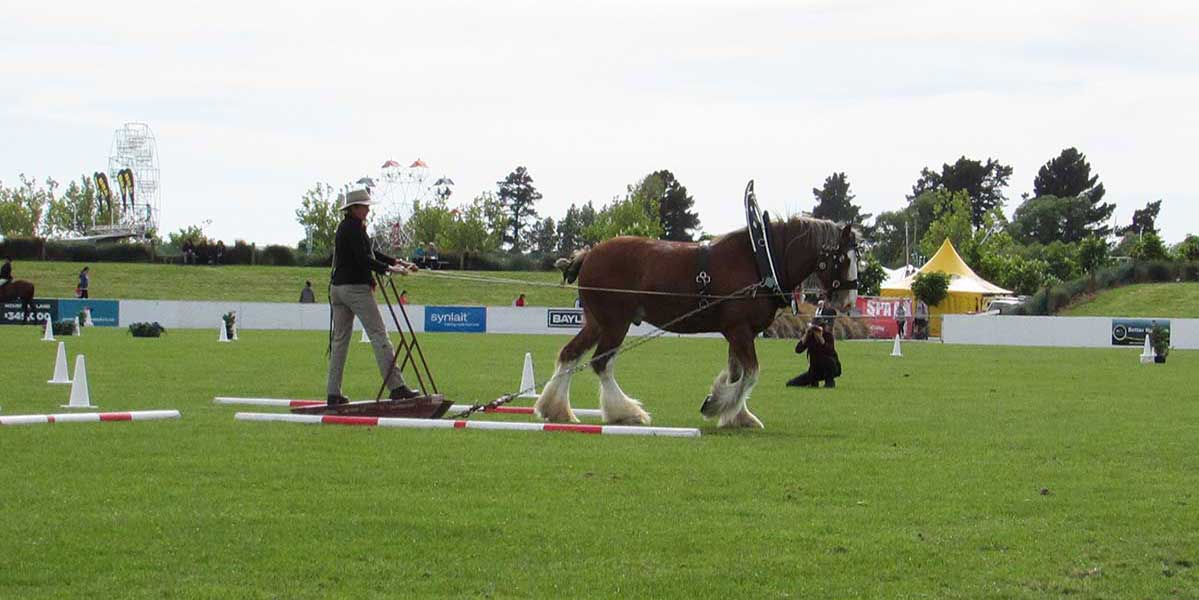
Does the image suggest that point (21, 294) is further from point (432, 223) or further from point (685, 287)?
point (432, 223)

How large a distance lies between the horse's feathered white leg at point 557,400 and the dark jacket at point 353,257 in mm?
2010

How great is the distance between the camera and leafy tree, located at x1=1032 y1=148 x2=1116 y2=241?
144 m

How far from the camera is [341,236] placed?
49.8 feet

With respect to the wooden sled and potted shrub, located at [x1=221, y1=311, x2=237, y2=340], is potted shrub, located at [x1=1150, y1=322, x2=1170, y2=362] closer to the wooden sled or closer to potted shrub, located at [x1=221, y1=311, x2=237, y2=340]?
potted shrub, located at [x1=221, y1=311, x2=237, y2=340]

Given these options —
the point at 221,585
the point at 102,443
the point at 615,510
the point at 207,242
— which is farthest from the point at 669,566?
the point at 207,242

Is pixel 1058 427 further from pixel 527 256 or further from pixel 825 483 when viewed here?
pixel 527 256

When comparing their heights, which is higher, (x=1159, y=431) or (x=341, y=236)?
(x=341, y=236)

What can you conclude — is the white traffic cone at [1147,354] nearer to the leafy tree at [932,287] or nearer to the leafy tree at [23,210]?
the leafy tree at [932,287]

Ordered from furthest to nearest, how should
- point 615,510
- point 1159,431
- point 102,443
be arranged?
point 1159,431, point 102,443, point 615,510

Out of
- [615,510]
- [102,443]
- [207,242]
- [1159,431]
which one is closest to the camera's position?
[615,510]

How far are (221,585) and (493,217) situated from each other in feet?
403

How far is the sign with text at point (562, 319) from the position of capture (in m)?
55.0

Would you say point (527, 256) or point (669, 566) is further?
point (527, 256)

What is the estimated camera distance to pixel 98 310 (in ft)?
177
